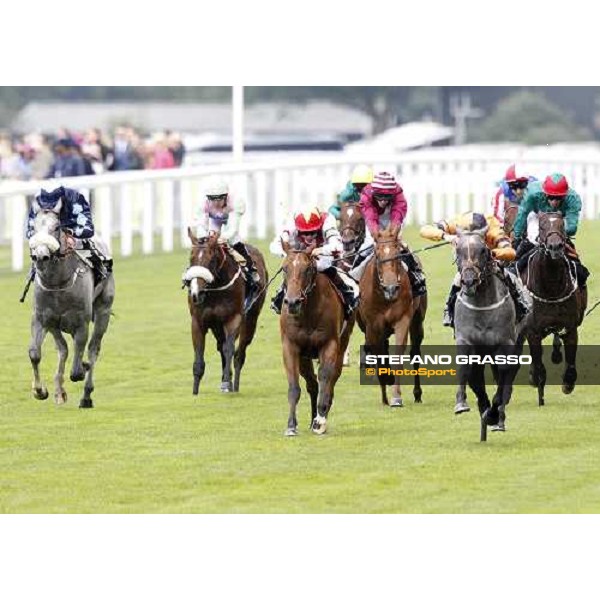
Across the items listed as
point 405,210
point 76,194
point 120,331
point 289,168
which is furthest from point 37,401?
point 289,168

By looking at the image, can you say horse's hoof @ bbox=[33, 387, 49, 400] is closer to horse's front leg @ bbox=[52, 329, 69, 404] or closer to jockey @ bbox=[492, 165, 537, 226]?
horse's front leg @ bbox=[52, 329, 69, 404]

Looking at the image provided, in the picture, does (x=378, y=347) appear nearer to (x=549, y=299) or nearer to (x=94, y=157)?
(x=549, y=299)

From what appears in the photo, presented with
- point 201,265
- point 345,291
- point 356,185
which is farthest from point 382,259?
point 356,185

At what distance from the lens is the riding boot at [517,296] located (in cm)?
1672

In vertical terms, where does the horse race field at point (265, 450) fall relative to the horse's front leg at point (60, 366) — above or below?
below

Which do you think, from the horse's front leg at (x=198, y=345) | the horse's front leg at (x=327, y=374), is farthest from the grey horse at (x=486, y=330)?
the horse's front leg at (x=198, y=345)

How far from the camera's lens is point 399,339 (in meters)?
18.4

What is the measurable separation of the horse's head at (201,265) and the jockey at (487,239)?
2.84 metres

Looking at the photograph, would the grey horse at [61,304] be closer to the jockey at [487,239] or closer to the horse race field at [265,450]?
the horse race field at [265,450]

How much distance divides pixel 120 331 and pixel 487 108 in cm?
4851

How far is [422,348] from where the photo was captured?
71.9ft

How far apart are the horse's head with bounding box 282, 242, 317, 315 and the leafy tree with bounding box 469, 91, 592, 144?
5159 cm

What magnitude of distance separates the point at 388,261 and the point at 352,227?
1659mm
